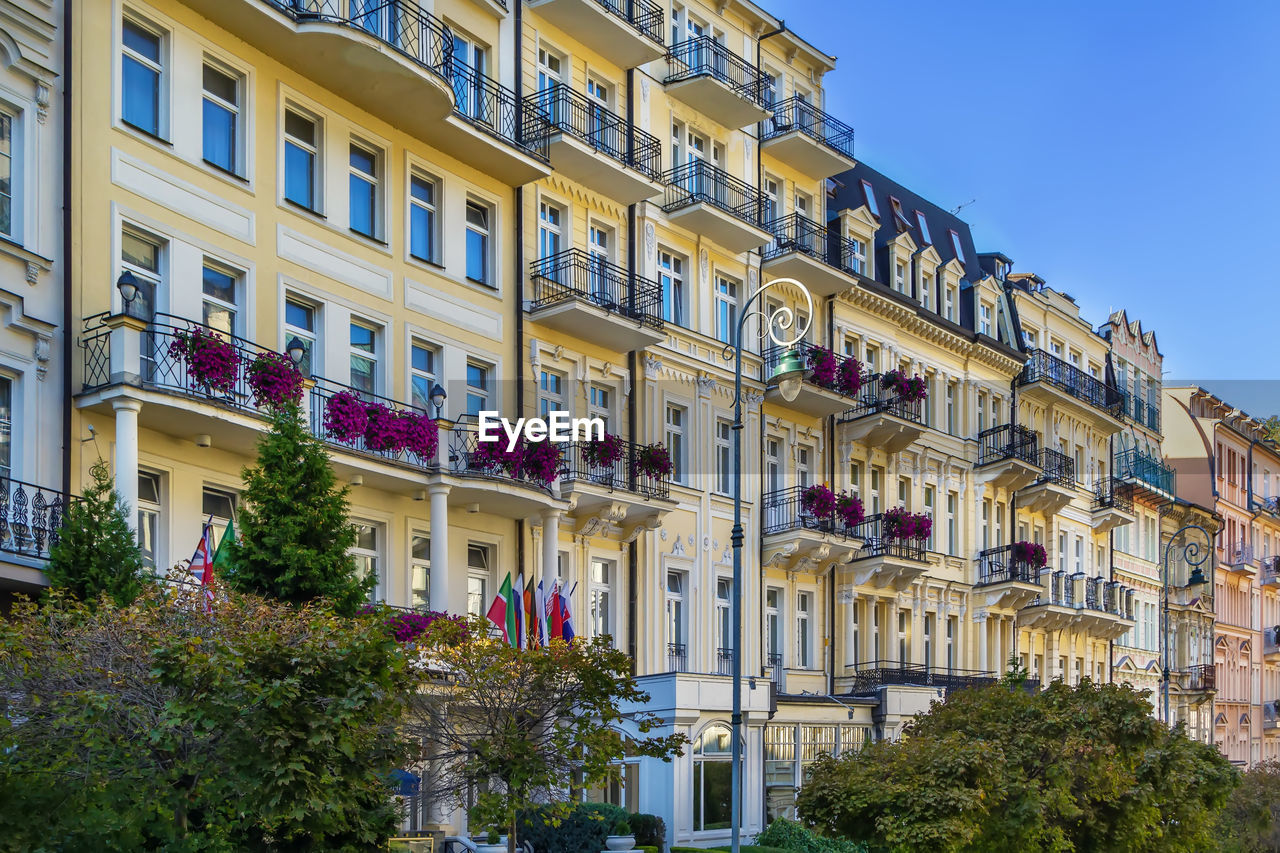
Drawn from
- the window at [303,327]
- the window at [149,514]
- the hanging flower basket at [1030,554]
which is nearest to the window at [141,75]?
the window at [303,327]

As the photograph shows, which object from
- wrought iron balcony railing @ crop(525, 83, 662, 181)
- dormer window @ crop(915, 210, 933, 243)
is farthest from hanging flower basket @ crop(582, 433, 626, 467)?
dormer window @ crop(915, 210, 933, 243)

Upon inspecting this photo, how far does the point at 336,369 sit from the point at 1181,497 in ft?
Result: 181

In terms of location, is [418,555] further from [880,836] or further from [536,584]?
[880,836]

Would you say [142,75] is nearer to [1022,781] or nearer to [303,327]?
[303,327]

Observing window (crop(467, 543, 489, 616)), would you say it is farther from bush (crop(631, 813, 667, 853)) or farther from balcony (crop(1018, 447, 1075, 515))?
balcony (crop(1018, 447, 1075, 515))

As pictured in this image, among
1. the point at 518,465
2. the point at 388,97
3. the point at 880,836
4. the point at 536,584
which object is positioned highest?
the point at 388,97

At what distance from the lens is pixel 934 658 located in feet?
156

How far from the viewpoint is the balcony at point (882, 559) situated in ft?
140

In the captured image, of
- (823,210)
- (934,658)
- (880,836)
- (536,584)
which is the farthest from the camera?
(934,658)

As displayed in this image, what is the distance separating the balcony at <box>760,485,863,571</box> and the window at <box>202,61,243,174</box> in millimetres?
17542

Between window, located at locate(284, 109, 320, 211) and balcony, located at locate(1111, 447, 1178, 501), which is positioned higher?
window, located at locate(284, 109, 320, 211)

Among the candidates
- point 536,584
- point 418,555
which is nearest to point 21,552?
point 418,555

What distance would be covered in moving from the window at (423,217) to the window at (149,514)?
24.9 ft

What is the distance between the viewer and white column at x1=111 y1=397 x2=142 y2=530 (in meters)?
22.2
